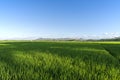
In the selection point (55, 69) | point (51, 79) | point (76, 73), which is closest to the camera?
point (51, 79)

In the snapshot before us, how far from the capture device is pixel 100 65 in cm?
648

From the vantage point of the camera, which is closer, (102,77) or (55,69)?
(102,77)

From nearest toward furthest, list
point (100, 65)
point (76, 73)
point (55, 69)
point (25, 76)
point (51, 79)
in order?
point (51, 79), point (25, 76), point (76, 73), point (55, 69), point (100, 65)

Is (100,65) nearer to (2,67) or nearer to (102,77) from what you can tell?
(102,77)

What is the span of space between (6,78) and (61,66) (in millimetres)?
1797

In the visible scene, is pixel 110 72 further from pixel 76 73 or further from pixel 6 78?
pixel 6 78

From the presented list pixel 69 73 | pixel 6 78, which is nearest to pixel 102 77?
pixel 69 73

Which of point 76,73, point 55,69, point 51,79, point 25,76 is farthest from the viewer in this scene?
point 55,69

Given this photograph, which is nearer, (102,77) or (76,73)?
(102,77)

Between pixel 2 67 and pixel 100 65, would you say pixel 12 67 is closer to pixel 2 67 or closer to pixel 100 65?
pixel 2 67

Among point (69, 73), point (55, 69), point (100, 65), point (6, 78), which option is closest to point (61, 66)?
point (55, 69)

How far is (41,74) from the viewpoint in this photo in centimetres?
530

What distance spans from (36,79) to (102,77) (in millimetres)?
1703

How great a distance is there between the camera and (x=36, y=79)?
196 inches
